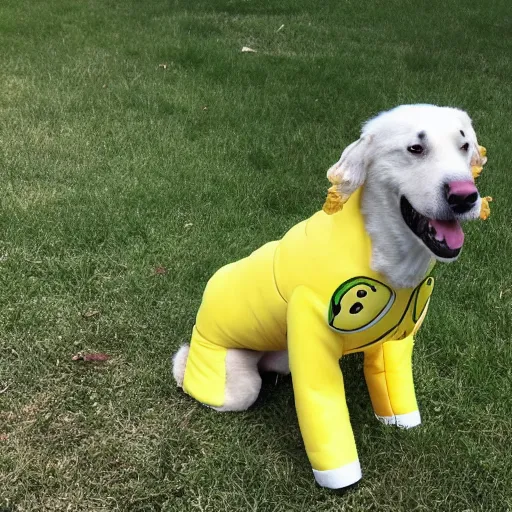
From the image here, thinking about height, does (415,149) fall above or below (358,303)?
above

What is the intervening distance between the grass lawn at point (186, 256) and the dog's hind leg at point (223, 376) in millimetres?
81

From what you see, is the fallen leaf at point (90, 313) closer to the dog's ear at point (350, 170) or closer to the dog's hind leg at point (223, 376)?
the dog's hind leg at point (223, 376)

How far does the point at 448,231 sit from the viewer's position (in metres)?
1.92

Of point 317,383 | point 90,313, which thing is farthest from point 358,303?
point 90,313

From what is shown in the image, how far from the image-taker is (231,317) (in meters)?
2.44

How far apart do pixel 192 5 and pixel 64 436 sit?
823 cm

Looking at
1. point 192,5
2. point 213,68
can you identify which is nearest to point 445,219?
point 213,68

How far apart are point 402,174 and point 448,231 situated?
0.73 ft

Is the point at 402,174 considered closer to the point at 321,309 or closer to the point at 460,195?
the point at 460,195

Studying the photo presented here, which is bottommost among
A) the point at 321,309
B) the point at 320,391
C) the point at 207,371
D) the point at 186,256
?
the point at 186,256

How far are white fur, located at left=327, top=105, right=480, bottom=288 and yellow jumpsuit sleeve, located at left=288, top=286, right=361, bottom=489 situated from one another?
0.93 ft

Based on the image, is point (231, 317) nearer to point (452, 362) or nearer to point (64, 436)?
point (64, 436)

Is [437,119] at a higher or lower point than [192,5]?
higher

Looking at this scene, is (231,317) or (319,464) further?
(231,317)
